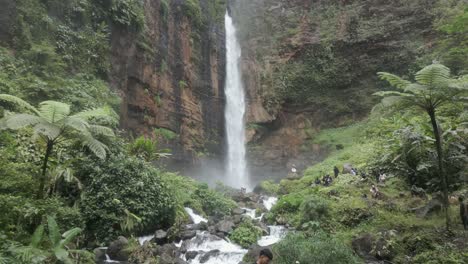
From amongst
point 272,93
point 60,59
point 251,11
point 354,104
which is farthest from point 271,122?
point 60,59

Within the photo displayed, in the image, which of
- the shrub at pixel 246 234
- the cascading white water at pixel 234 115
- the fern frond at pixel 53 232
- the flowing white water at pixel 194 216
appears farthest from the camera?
the cascading white water at pixel 234 115

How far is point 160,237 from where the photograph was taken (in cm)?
922

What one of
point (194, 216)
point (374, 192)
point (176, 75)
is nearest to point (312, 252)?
point (374, 192)

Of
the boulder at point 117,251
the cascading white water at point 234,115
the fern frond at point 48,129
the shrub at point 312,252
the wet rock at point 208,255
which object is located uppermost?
the cascading white water at point 234,115

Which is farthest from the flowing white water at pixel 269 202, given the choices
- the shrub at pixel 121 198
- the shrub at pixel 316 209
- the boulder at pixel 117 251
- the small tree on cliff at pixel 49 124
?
the small tree on cliff at pixel 49 124

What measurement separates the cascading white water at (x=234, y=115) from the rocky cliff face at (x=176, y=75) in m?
0.77

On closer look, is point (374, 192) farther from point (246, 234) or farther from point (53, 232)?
point (53, 232)

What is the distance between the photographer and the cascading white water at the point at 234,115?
25.5 metres

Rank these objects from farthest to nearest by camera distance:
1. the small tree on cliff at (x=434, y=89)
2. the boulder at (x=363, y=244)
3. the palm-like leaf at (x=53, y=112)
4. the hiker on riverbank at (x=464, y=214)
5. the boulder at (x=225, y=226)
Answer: the boulder at (x=225, y=226) → the boulder at (x=363, y=244) → the palm-like leaf at (x=53, y=112) → the hiker on riverbank at (x=464, y=214) → the small tree on cliff at (x=434, y=89)

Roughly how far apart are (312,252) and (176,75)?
18362 mm

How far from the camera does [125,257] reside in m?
8.11

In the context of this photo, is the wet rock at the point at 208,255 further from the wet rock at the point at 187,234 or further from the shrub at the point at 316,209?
the shrub at the point at 316,209

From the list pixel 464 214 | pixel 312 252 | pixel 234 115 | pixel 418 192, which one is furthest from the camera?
pixel 234 115

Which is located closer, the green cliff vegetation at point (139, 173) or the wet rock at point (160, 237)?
the green cliff vegetation at point (139, 173)
